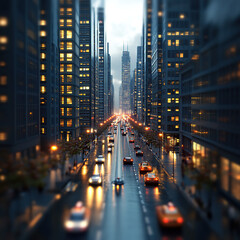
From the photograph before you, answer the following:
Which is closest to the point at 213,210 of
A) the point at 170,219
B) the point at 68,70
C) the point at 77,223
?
the point at 170,219

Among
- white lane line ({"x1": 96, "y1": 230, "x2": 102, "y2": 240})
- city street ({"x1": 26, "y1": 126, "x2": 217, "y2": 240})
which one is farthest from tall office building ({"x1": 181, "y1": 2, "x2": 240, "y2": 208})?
white lane line ({"x1": 96, "y1": 230, "x2": 102, "y2": 240})

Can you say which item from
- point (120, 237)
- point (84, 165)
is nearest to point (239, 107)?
point (120, 237)

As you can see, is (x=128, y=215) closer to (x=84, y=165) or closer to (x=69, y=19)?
(x=84, y=165)

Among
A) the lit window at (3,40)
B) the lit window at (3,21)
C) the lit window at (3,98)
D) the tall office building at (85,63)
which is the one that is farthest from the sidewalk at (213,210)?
the tall office building at (85,63)

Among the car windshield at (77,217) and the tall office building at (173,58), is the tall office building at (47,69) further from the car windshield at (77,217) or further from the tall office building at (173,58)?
the car windshield at (77,217)

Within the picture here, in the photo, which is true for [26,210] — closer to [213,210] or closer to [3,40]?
[213,210]

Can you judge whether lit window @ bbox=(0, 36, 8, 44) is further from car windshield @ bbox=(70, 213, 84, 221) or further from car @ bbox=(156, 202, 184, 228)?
car @ bbox=(156, 202, 184, 228)
